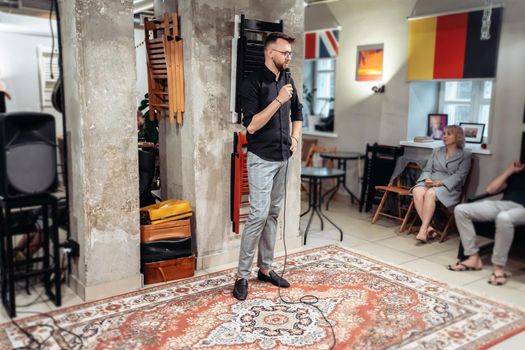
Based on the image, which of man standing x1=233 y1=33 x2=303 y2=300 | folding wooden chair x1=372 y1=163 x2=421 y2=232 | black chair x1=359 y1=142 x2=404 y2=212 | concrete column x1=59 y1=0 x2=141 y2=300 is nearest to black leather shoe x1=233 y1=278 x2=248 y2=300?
man standing x1=233 y1=33 x2=303 y2=300

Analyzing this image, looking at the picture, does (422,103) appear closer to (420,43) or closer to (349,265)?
(420,43)

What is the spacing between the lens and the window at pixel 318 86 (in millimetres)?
8680

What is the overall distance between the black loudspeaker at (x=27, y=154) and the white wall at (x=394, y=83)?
444 cm

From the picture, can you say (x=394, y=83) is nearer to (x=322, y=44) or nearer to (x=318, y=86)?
(x=322, y=44)

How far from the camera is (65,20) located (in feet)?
11.3

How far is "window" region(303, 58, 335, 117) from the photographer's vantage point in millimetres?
8680

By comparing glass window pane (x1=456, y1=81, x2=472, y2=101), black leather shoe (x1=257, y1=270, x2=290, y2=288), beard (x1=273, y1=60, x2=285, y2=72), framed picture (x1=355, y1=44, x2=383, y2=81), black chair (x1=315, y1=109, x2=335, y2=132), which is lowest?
black leather shoe (x1=257, y1=270, x2=290, y2=288)

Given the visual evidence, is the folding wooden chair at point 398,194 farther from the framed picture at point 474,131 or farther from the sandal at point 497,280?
the sandal at point 497,280

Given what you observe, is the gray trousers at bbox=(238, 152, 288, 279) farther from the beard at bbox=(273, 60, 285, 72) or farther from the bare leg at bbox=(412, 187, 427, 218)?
the bare leg at bbox=(412, 187, 427, 218)

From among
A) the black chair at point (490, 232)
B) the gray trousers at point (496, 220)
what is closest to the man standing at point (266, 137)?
the gray trousers at point (496, 220)

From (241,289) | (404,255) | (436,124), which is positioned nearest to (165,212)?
(241,289)

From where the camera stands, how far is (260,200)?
137 inches

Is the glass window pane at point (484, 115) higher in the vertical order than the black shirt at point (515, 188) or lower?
higher

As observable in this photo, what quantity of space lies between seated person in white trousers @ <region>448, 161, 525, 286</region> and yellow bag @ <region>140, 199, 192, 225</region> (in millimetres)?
2399
